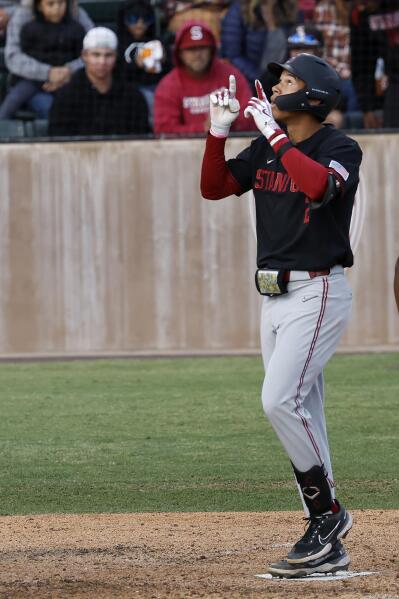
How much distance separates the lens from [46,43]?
44.9ft

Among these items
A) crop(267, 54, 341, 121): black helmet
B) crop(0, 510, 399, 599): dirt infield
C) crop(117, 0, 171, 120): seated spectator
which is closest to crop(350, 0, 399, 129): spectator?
crop(117, 0, 171, 120): seated spectator

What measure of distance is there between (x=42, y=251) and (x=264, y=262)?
335 inches

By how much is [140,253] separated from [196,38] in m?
2.31

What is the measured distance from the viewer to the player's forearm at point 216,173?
5.16m

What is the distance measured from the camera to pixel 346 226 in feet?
16.4

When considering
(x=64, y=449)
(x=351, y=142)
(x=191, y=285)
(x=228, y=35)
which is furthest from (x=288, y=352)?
(x=228, y=35)

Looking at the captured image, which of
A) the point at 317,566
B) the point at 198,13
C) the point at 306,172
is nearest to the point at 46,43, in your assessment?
the point at 198,13

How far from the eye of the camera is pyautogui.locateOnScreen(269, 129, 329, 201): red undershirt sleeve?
15.4ft

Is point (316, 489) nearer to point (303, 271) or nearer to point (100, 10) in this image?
point (303, 271)

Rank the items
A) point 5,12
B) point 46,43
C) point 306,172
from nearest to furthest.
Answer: point 306,172 → point 46,43 → point 5,12

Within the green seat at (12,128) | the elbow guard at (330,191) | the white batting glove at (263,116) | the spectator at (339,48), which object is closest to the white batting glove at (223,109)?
the white batting glove at (263,116)

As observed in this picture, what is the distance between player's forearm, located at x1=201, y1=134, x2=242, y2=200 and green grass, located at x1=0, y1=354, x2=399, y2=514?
78.0 inches

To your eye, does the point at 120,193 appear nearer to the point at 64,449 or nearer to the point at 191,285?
the point at 191,285

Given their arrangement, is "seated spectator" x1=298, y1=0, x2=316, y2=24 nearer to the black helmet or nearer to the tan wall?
the tan wall
